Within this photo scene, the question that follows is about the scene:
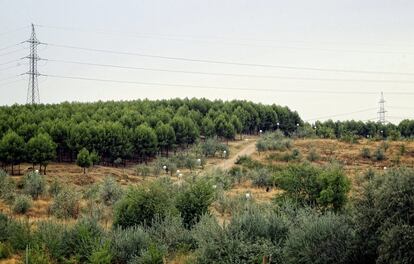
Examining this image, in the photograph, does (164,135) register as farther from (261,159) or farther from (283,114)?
(283,114)

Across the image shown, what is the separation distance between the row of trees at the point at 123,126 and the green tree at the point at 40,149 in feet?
2.52

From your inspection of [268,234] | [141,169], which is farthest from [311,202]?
[141,169]

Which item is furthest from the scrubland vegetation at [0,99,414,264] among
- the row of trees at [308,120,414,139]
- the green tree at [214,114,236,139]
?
the row of trees at [308,120,414,139]

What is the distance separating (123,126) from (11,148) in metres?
20.8

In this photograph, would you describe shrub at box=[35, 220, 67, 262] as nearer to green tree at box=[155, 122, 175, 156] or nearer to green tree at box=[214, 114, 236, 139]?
green tree at box=[155, 122, 175, 156]

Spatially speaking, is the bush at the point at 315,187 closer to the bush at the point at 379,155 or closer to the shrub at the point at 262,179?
the shrub at the point at 262,179

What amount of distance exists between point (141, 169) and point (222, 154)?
19630 millimetres

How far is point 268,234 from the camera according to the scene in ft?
60.2

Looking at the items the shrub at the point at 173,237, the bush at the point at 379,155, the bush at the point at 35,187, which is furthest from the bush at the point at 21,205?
the bush at the point at 379,155

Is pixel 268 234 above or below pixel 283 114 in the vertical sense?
below

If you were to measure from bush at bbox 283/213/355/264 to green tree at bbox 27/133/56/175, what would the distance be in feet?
142

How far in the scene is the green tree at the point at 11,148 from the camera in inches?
2089

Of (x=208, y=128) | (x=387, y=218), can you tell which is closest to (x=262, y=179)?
(x=387, y=218)

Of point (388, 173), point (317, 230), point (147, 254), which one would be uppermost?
point (388, 173)
